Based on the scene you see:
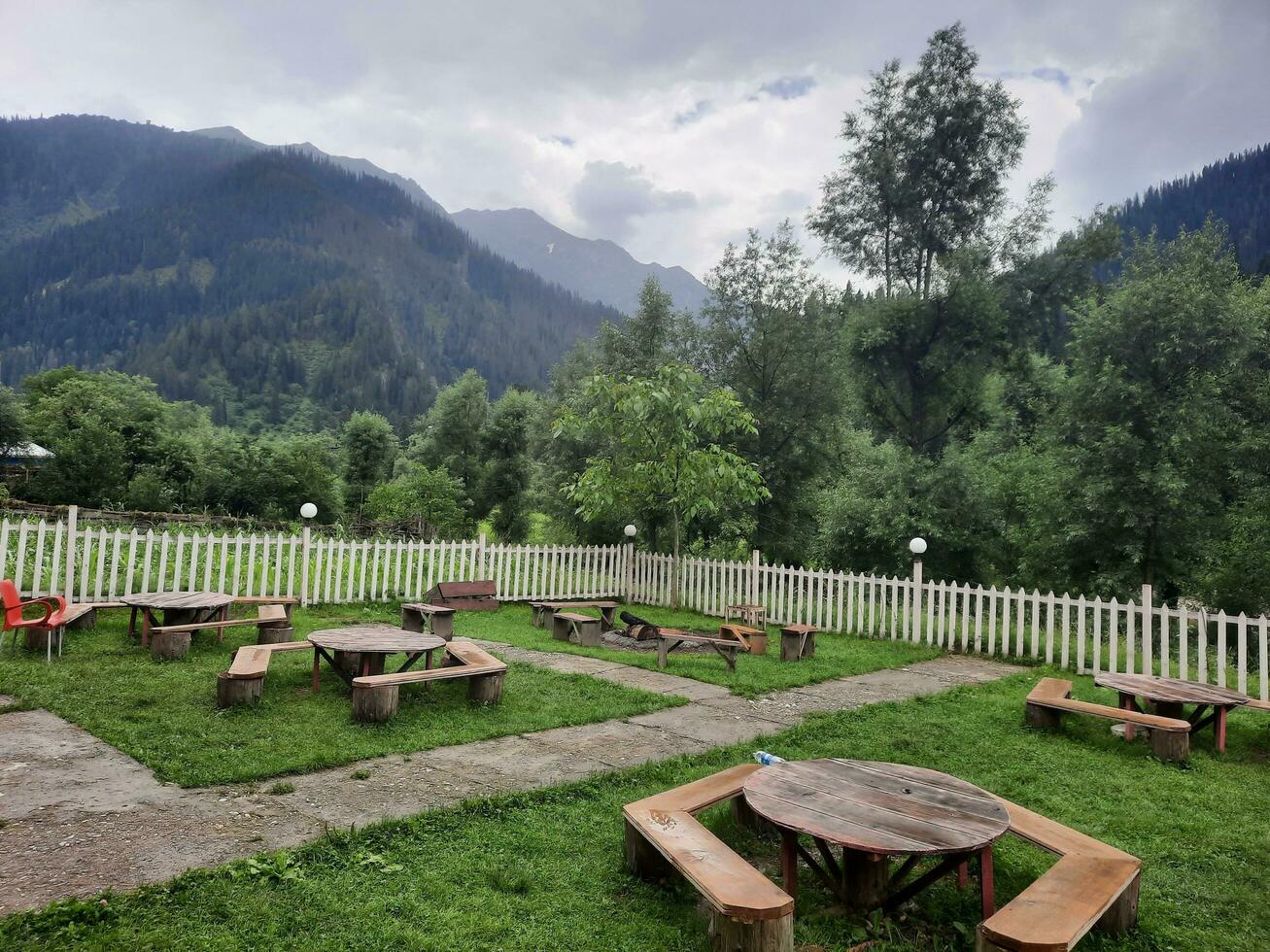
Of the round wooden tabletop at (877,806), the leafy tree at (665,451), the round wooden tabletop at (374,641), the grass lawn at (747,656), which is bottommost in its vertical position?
the grass lawn at (747,656)

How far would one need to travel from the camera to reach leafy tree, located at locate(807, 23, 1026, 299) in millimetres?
20922

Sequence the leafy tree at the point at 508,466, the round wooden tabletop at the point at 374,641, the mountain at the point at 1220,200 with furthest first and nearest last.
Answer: the mountain at the point at 1220,200
the leafy tree at the point at 508,466
the round wooden tabletop at the point at 374,641

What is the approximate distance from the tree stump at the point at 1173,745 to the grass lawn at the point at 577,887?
399 mm

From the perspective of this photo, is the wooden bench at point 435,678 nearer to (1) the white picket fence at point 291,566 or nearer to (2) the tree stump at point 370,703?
(2) the tree stump at point 370,703

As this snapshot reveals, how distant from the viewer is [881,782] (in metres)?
3.34

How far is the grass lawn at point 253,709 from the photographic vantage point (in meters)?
4.59

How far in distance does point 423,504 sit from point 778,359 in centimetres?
1279

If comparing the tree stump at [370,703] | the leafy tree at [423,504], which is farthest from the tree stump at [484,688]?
the leafy tree at [423,504]

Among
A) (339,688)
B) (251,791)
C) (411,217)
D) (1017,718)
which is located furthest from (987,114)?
(411,217)

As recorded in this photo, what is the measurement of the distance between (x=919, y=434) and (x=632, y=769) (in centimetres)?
1940

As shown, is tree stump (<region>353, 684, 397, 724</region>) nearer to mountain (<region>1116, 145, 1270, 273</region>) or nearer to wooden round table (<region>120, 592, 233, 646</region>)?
wooden round table (<region>120, 592, 233, 646</region>)

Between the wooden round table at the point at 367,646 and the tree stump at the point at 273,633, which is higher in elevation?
the wooden round table at the point at 367,646

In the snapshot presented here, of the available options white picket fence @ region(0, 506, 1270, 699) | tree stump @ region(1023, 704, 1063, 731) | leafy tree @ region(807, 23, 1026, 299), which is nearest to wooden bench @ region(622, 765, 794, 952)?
tree stump @ region(1023, 704, 1063, 731)

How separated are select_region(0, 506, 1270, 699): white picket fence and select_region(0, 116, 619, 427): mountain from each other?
68726 mm
